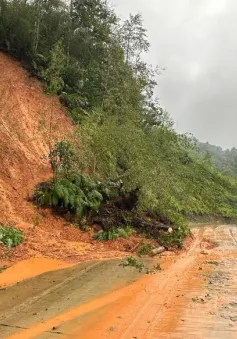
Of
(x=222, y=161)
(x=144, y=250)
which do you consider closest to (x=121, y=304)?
(x=144, y=250)

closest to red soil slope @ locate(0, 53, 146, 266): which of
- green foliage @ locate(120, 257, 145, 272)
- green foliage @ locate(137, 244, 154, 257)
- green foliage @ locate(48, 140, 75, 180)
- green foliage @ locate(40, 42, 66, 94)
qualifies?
green foliage @ locate(137, 244, 154, 257)

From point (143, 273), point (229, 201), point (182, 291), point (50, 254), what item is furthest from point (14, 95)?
point (229, 201)

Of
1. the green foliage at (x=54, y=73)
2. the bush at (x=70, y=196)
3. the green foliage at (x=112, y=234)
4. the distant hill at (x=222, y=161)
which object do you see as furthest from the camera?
the distant hill at (x=222, y=161)

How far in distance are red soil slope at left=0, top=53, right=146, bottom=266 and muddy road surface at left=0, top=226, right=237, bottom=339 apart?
1362mm

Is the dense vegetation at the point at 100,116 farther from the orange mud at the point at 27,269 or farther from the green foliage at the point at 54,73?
the orange mud at the point at 27,269

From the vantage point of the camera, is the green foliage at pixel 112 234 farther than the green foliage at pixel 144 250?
Yes

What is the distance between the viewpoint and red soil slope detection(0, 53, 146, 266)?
10391 millimetres

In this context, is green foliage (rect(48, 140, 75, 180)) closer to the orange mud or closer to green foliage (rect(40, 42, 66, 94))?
the orange mud

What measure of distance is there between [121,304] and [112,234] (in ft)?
17.1

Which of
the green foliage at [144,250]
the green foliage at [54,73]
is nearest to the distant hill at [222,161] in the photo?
the green foliage at [54,73]

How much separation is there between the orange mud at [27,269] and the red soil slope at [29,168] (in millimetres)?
321

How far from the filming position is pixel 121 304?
22.0 ft

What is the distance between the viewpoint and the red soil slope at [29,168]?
10.4m

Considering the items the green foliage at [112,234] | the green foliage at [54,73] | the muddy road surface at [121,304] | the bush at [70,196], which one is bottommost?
the muddy road surface at [121,304]
